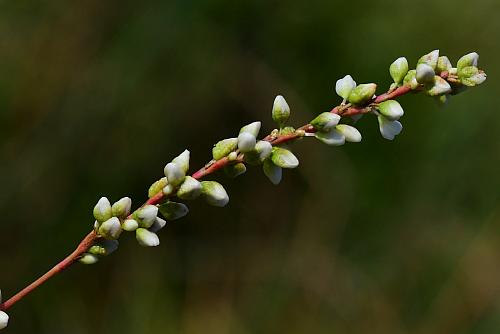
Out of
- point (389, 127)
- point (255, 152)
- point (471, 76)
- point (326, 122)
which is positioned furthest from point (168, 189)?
point (471, 76)

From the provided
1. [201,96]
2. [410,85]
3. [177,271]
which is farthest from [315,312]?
[410,85]

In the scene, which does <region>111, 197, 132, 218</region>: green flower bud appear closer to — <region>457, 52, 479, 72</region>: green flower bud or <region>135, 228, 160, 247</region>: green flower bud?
<region>135, 228, 160, 247</region>: green flower bud

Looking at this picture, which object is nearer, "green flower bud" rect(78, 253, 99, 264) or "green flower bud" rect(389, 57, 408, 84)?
"green flower bud" rect(78, 253, 99, 264)

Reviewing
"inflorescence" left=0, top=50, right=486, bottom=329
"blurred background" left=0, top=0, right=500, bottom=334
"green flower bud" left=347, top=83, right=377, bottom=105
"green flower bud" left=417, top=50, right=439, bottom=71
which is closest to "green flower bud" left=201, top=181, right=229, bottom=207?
"inflorescence" left=0, top=50, right=486, bottom=329

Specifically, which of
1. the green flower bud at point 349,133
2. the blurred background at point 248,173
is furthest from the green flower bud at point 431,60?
the blurred background at point 248,173

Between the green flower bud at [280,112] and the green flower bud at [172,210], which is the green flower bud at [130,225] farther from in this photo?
the green flower bud at [280,112]

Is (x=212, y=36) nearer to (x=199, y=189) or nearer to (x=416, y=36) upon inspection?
(x=416, y=36)

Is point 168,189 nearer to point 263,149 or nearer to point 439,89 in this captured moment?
point 263,149

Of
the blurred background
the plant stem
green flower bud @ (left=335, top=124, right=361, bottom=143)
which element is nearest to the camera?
the plant stem
